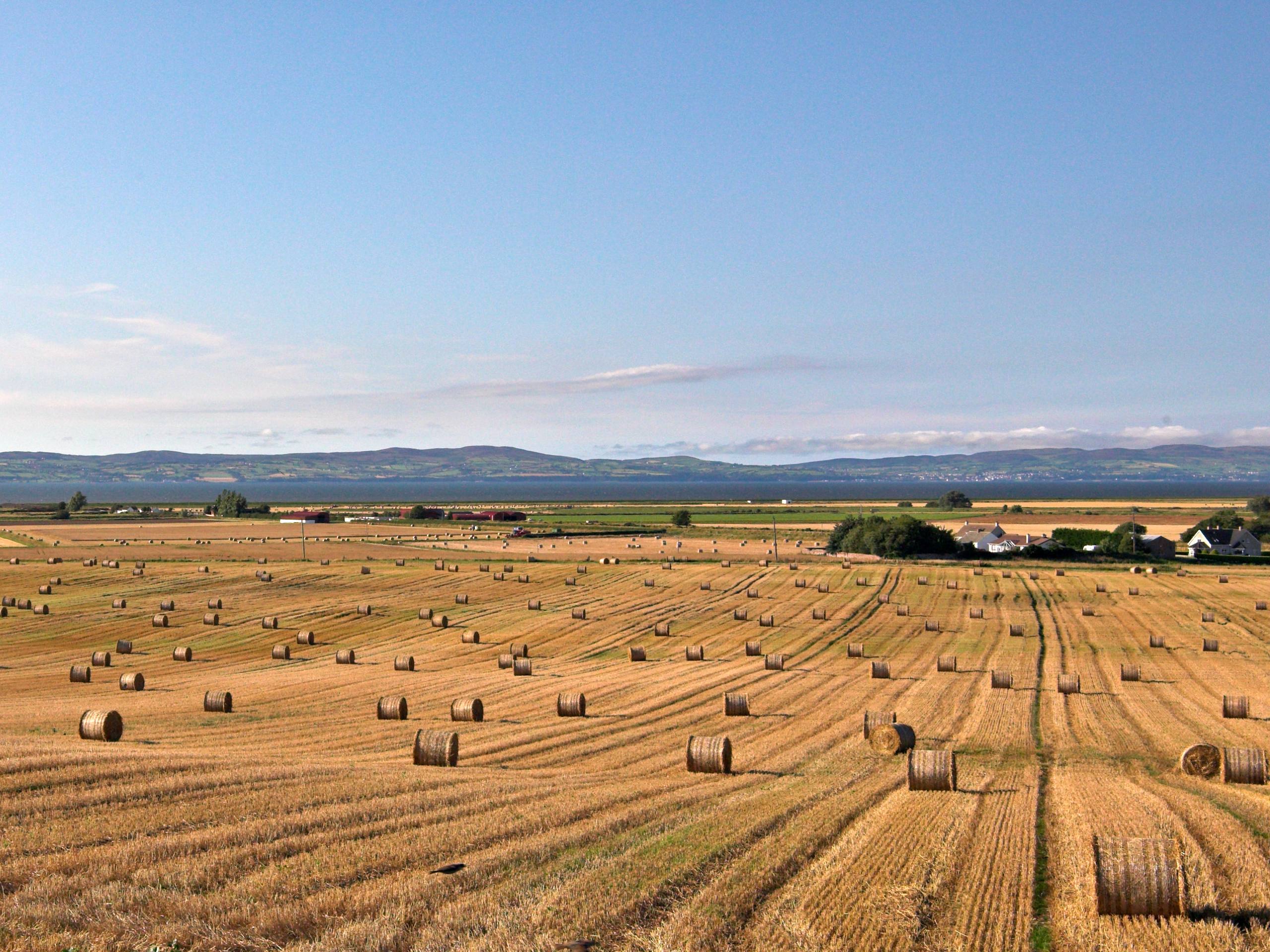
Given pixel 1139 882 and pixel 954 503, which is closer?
pixel 1139 882

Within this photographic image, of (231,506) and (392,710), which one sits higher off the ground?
(231,506)

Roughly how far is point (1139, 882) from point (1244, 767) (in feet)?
33.0

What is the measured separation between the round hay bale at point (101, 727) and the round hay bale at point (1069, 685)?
25.9m

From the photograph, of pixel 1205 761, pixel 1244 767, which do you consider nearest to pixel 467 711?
pixel 1205 761

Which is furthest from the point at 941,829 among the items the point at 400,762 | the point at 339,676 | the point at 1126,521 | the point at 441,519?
the point at 441,519

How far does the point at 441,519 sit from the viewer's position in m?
156

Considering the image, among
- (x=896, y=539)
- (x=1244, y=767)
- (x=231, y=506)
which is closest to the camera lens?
(x=1244, y=767)

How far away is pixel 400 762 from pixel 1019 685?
21.7 m

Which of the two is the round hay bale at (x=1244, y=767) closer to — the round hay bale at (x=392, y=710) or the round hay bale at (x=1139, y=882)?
the round hay bale at (x=1139, y=882)

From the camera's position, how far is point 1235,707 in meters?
27.2

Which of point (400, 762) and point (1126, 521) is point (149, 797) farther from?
point (1126, 521)

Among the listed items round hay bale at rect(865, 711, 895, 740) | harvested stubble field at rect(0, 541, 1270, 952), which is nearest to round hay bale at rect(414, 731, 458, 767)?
harvested stubble field at rect(0, 541, 1270, 952)

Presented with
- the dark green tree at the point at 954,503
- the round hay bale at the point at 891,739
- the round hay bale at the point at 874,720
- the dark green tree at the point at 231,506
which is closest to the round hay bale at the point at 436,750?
the round hay bale at the point at 891,739

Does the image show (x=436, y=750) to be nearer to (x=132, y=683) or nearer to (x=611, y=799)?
(x=611, y=799)
